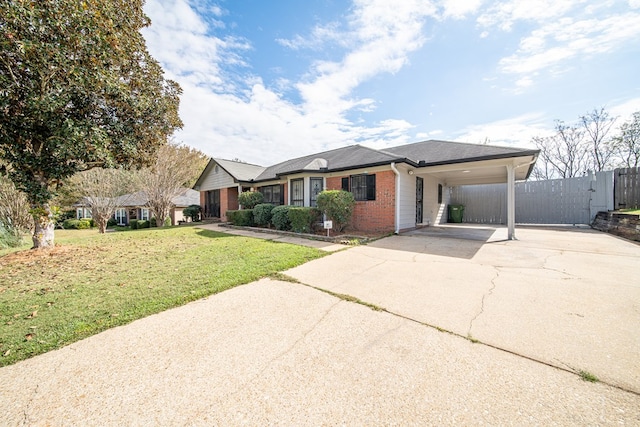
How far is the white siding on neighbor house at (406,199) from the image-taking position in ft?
30.8

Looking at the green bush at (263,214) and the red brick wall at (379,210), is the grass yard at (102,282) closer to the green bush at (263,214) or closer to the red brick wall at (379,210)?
the red brick wall at (379,210)

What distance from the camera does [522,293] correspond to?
348cm

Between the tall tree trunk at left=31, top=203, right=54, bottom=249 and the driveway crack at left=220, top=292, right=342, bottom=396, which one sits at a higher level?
the tall tree trunk at left=31, top=203, right=54, bottom=249

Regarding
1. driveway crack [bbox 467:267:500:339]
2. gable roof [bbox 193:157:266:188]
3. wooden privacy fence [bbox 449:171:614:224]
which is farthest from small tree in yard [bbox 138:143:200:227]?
wooden privacy fence [bbox 449:171:614:224]

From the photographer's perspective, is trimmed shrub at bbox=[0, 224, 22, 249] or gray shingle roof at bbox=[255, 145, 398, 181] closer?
trimmed shrub at bbox=[0, 224, 22, 249]

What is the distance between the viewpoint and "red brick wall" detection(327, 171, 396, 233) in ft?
30.8

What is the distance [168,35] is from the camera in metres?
7.57

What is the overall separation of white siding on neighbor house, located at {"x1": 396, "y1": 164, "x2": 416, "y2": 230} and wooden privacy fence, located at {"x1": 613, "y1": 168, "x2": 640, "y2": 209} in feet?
28.5

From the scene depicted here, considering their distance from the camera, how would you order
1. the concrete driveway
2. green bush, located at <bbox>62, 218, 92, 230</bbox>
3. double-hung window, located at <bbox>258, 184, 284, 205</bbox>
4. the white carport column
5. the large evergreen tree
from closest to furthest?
the concrete driveway
the large evergreen tree
the white carport column
double-hung window, located at <bbox>258, 184, 284, 205</bbox>
green bush, located at <bbox>62, 218, 92, 230</bbox>

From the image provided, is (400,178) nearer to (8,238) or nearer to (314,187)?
(314,187)

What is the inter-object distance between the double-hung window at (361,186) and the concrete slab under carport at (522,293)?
3.92m

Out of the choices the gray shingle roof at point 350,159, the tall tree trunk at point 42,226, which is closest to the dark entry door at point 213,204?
the gray shingle roof at point 350,159

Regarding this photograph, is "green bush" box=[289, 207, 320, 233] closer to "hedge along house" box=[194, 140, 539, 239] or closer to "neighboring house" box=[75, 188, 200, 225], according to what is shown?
"hedge along house" box=[194, 140, 539, 239]

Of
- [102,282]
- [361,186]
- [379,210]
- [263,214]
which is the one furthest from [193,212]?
[102,282]
